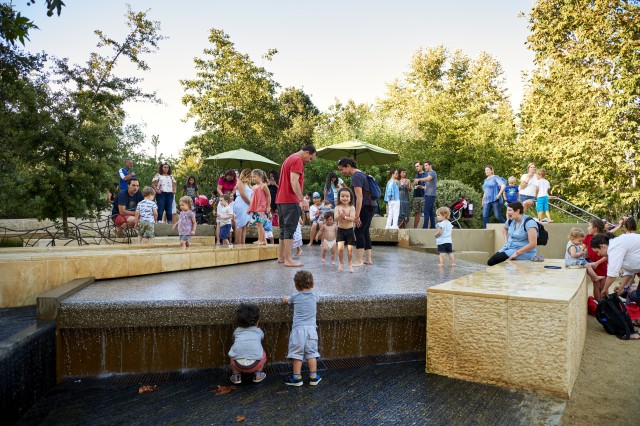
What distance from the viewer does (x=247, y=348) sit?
172 inches

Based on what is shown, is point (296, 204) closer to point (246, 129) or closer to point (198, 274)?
point (198, 274)

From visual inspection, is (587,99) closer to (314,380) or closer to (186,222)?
(186,222)

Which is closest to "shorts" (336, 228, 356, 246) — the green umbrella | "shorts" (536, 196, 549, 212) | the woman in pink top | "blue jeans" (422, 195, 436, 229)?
the woman in pink top

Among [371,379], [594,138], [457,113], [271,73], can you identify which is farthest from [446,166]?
[371,379]

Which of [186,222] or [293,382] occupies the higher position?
[186,222]

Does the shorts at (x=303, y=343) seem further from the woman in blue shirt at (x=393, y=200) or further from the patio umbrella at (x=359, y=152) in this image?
the patio umbrella at (x=359, y=152)

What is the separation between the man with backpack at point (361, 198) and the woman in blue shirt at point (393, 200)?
4.67 m

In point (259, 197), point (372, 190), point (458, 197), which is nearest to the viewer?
point (372, 190)

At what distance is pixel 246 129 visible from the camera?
2908 centimetres

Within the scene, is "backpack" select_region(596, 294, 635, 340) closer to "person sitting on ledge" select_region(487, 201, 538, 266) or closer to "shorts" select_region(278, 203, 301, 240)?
"person sitting on ledge" select_region(487, 201, 538, 266)

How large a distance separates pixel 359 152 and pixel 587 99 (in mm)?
10747

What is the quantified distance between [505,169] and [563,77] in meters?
6.75

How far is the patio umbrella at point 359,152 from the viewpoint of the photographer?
45.5 feet

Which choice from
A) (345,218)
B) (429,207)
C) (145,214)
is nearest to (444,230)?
(345,218)
